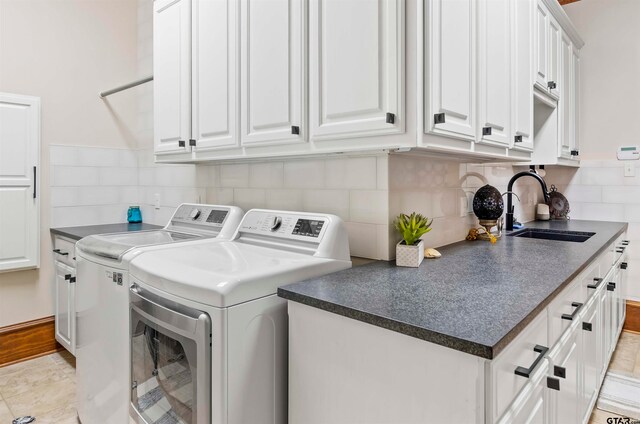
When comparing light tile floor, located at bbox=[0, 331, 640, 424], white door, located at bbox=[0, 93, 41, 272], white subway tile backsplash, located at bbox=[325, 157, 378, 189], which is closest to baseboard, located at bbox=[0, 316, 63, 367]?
light tile floor, located at bbox=[0, 331, 640, 424]

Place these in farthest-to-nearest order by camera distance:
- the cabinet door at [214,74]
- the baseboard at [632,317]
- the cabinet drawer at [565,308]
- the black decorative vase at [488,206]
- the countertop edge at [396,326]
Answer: the baseboard at [632,317] < the black decorative vase at [488,206] < the cabinet door at [214,74] < the cabinet drawer at [565,308] < the countertop edge at [396,326]

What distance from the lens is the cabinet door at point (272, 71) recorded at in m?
1.54

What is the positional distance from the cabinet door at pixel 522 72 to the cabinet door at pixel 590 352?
85 centimetres

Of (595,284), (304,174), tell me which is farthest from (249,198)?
(595,284)

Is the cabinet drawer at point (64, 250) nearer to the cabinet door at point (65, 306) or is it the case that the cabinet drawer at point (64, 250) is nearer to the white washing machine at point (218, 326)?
the cabinet door at point (65, 306)

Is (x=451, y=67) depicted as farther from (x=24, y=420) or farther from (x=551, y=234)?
(x=24, y=420)

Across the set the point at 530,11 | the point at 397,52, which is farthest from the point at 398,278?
the point at 530,11

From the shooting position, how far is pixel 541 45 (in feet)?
7.60

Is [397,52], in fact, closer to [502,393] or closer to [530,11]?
[502,393]

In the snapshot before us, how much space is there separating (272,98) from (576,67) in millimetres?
2802

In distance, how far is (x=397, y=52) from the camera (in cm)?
126

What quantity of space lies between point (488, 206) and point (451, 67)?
3.05ft

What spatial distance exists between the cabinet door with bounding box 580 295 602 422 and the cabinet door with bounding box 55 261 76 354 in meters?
2.69

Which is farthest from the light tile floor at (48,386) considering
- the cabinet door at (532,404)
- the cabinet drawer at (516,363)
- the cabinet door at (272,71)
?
the cabinet door at (272,71)
